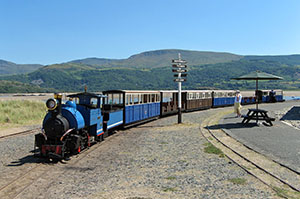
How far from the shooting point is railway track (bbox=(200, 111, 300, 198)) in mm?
6834

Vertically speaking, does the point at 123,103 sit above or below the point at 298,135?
above

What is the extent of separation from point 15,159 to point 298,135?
11608mm

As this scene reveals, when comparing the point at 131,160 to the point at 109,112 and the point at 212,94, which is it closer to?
the point at 109,112

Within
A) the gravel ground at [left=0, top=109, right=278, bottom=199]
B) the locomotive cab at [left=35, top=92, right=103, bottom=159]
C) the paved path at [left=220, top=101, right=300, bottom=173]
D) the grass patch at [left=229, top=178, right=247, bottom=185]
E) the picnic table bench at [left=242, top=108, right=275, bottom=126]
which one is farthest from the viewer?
the picnic table bench at [left=242, top=108, right=275, bottom=126]

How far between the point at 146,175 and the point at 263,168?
320cm

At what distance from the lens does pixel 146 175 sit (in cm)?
824

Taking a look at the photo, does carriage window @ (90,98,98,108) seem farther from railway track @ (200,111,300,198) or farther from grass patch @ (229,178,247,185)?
grass patch @ (229,178,247,185)

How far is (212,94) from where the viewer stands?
37.3 meters

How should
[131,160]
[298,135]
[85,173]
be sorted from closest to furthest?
[85,173] → [131,160] → [298,135]

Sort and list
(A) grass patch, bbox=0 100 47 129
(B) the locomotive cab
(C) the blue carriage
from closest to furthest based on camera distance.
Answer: (B) the locomotive cab < (C) the blue carriage < (A) grass patch, bbox=0 100 47 129

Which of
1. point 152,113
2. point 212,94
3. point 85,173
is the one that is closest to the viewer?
point 85,173

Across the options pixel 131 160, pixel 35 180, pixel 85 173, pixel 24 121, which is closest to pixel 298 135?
pixel 131 160

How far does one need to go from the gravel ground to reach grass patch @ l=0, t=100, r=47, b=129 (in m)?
10.9

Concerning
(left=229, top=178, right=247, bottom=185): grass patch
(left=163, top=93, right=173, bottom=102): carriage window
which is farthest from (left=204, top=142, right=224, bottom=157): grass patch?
(left=163, top=93, right=173, bottom=102): carriage window
